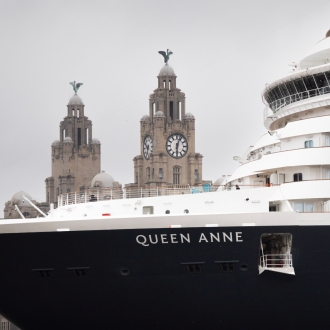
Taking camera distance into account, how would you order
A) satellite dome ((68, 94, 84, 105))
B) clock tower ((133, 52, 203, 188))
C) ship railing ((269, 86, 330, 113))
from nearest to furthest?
ship railing ((269, 86, 330, 113)) → clock tower ((133, 52, 203, 188)) → satellite dome ((68, 94, 84, 105))

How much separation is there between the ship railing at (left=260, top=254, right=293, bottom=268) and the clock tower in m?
125

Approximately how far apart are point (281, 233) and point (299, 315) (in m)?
2.49

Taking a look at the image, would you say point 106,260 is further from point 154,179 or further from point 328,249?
point 154,179

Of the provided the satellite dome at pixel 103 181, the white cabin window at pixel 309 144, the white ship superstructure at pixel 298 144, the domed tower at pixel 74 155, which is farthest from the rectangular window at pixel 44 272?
the domed tower at pixel 74 155

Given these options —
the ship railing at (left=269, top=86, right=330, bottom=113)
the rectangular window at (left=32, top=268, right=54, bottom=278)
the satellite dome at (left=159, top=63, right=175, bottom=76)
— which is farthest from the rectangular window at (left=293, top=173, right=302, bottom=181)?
the satellite dome at (left=159, top=63, right=175, bottom=76)

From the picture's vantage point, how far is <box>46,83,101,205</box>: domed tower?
170125mm

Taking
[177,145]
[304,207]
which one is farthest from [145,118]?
[304,207]

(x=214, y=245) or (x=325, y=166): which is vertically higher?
(x=325, y=166)

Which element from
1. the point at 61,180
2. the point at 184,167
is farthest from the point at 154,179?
the point at 61,180

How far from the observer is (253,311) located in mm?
26391

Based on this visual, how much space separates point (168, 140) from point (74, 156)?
24.1m

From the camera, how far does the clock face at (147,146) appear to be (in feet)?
511

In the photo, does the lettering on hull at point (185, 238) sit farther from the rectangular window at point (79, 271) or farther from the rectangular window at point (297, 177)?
the rectangular window at point (297, 177)

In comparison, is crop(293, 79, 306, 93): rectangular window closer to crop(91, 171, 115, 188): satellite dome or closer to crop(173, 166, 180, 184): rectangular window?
crop(91, 171, 115, 188): satellite dome
